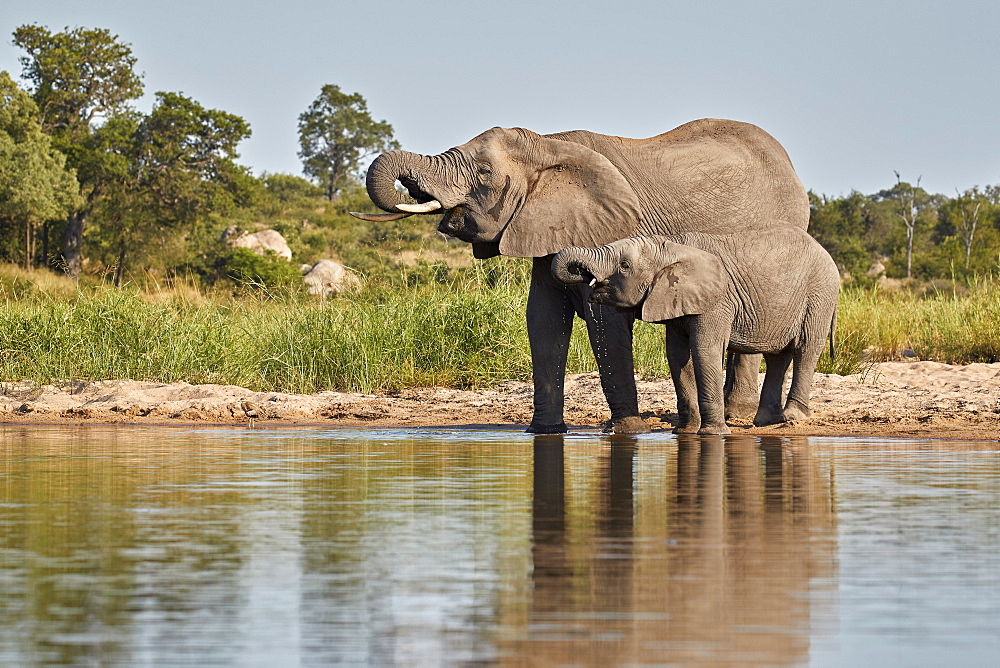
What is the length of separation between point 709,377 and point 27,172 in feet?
125

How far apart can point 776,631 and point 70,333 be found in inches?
489

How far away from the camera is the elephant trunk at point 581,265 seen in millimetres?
10055

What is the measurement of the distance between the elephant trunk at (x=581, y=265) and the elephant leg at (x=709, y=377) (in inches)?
32.2

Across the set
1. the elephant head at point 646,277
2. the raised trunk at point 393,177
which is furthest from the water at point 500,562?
the raised trunk at point 393,177

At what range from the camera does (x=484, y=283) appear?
17.0 m

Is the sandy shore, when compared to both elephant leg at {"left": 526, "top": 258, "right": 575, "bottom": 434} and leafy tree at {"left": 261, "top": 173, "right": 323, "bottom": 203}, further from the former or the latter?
leafy tree at {"left": 261, "top": 173, "right": 323, "bottom": 203}

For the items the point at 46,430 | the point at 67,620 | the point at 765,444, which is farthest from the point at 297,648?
the point at 46,430

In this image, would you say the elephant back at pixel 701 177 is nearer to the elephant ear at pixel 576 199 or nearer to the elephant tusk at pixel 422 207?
the elephant ear at pixel 576 199

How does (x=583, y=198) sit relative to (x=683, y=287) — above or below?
above

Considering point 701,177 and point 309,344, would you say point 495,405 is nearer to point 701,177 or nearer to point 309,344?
point 309,344

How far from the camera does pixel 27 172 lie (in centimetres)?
→ 4456

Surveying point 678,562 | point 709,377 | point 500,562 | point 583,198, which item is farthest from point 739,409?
point 500,562

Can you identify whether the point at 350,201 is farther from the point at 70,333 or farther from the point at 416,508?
the point at 416,508

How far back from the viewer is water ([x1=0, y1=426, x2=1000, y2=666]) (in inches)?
134
